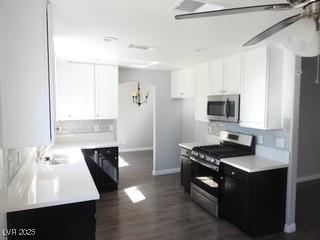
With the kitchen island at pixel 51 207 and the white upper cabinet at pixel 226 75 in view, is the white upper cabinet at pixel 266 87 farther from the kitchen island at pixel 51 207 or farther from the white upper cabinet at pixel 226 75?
the kitchen island at pixel 51 207

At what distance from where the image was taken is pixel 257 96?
3.00 meters

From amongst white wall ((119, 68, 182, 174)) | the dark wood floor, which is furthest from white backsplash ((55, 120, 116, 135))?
the dark wood floor

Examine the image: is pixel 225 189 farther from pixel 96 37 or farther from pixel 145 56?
pixel 96 37

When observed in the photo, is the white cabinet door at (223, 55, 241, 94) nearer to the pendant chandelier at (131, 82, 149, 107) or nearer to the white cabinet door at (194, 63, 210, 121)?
the white cabinet door at (194, 63, 210, 121)

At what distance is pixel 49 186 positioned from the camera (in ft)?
6.73

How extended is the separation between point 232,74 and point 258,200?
70.5 inches

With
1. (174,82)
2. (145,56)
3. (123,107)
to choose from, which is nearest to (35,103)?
(145,56)

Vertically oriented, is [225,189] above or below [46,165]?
below

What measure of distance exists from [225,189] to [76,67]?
10.8 feet

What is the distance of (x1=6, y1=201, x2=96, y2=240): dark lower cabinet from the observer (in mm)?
1671

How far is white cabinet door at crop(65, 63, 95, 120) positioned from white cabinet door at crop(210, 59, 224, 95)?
87.7 inches

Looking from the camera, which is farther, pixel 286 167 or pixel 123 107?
pixel 123 107

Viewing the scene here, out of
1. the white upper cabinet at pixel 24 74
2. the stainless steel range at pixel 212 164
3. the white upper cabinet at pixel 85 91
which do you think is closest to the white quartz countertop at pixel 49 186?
the white upper cabinet at pixel 24 74

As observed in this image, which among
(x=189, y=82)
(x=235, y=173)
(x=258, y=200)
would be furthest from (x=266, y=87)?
(x=189, y=82)
